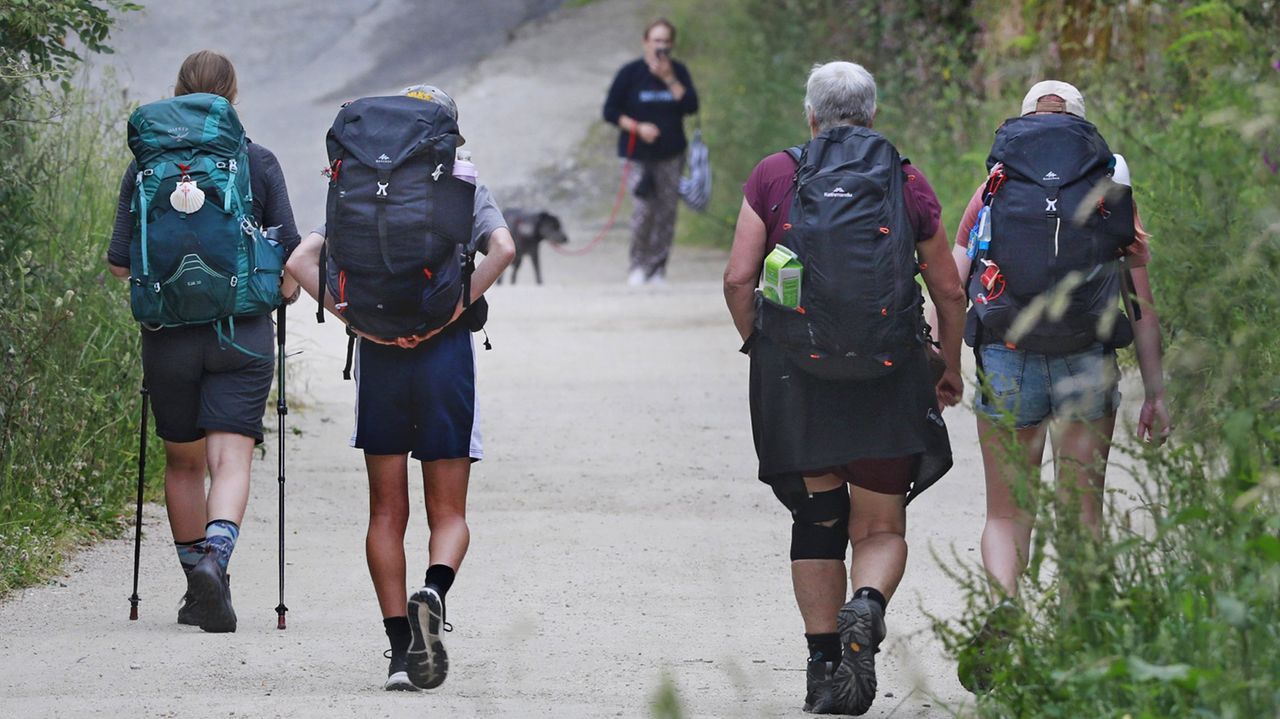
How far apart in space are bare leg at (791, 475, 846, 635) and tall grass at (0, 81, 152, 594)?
2879 mm

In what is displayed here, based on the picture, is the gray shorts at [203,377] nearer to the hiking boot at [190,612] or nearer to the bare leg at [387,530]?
the hiking boot at [190,612]

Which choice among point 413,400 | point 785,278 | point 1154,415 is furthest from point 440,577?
point 1154,415

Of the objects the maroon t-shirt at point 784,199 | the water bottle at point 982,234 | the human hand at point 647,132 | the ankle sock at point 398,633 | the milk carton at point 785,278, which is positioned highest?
the maroon t-shirt at point 784,199

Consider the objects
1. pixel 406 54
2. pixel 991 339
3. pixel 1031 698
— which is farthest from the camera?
pixel 406 54

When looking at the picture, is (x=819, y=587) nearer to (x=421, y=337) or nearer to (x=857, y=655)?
(x=857, y=655)

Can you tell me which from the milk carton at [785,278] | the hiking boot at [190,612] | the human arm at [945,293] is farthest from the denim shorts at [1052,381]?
the hiking boot at [190,612]

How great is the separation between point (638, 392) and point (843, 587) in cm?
593

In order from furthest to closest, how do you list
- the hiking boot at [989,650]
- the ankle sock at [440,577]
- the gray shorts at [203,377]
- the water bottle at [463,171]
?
the gray shorts at [203,377], the ankle sock at [440,577], the water bottle at [463,171], the hiking boot at [989,650]

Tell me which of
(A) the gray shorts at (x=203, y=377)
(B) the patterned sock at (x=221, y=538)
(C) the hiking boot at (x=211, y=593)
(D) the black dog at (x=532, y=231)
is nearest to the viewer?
(C) the hiking boot at (x=211, y=593)

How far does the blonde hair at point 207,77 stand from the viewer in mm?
6168

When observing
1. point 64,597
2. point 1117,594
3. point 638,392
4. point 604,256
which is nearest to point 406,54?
point 604,256

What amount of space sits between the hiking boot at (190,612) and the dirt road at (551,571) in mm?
61

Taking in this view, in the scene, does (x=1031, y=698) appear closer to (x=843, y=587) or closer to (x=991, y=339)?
(x=843, y=587)

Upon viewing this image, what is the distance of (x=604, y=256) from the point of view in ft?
68.8
